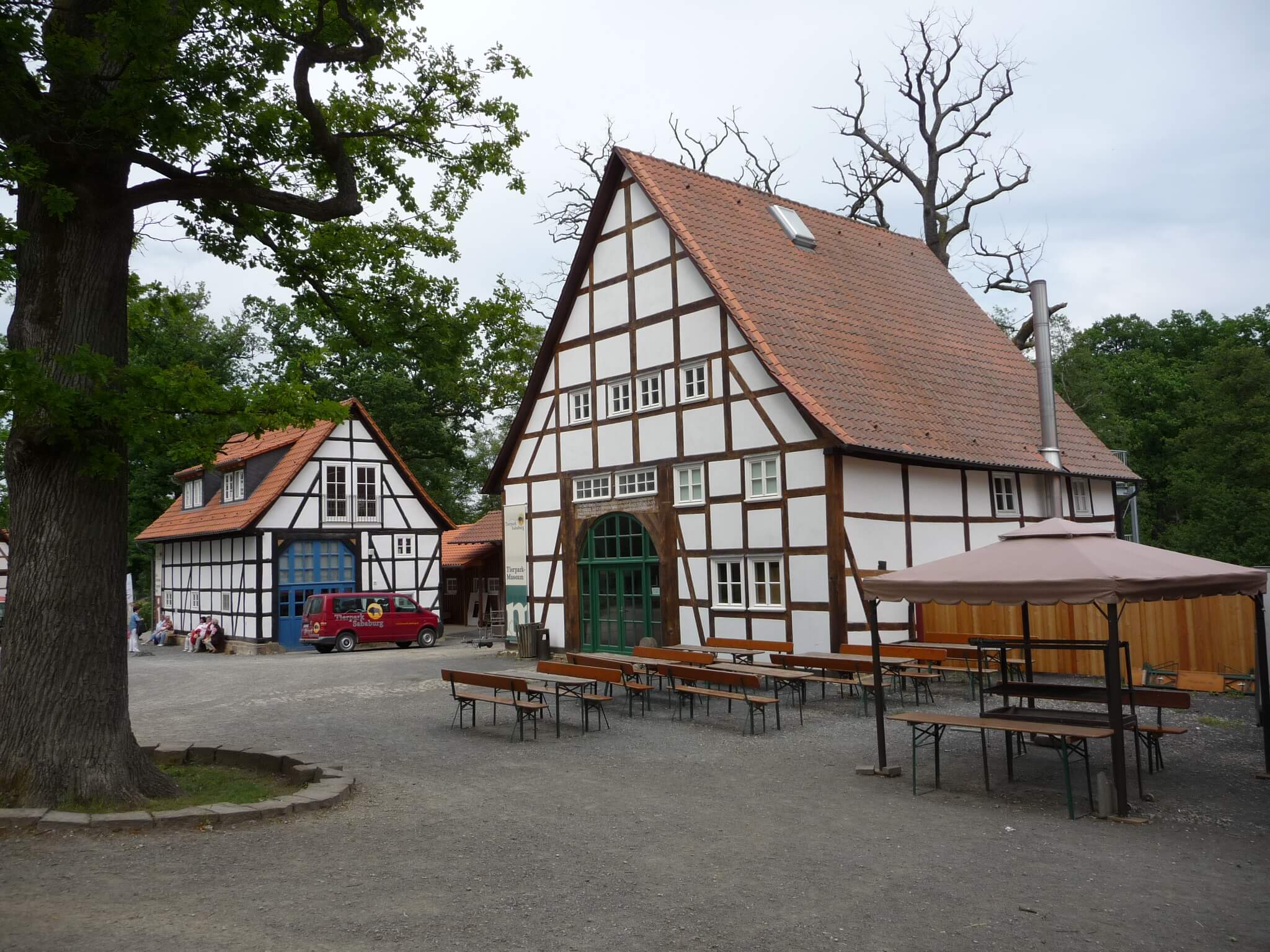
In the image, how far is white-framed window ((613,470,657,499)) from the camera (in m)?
20.4

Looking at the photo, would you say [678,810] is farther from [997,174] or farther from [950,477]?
[997,174]

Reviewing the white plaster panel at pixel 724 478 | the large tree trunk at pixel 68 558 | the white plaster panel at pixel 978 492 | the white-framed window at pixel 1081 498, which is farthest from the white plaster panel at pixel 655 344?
the large tree trunk at pixel 68 558

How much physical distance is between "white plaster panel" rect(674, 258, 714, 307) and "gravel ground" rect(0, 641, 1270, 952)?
33.1 ft

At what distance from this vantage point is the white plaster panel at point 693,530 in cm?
1911

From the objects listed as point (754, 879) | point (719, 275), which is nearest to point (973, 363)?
point (719, 275)

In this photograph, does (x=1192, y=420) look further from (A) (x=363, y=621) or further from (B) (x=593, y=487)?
(A) (x=363, y=621)

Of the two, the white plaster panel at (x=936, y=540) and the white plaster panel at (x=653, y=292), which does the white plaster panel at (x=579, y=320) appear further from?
the white plaster panel at (x=936, y=540)

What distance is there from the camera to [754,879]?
6.50 metres

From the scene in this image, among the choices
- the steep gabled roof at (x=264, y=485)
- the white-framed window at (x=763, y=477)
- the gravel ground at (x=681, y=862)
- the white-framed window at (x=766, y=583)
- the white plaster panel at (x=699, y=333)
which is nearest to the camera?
the gravel ground at (x=681, y=862)

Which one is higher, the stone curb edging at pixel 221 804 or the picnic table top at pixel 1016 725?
the picnic table top at pixel 1016 725

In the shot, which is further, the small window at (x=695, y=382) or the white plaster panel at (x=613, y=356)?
the white plaster panel at (x=613, y=356)

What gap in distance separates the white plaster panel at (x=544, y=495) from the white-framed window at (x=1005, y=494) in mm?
8919

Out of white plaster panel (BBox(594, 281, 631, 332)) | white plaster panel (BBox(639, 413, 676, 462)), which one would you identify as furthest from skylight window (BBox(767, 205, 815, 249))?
white plaster panel (BBox(639, 413, 676, 462))

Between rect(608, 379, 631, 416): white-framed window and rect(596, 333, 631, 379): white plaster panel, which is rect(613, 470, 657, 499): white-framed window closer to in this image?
rect(608, 379, 631, 416): white-framed window
